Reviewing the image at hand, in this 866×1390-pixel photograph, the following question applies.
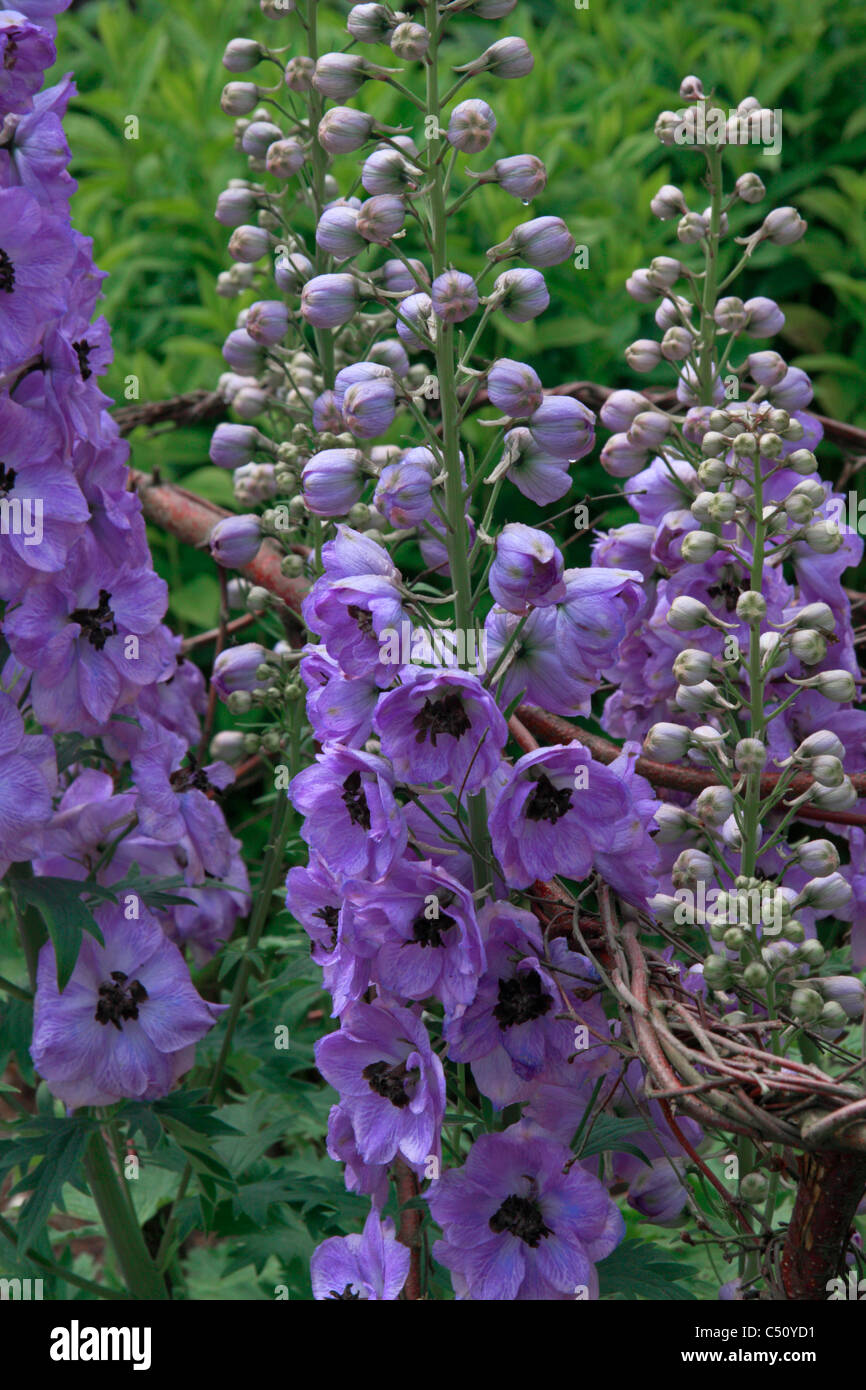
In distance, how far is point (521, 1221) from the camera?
1337 mm

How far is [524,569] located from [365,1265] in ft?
2.41

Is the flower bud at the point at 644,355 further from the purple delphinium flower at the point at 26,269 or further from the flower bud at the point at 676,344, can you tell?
the purple delphinium flower at the point at 26,269

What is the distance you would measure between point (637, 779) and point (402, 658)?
303 mm

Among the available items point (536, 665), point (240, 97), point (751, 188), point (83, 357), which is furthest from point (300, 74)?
point (536, 665)

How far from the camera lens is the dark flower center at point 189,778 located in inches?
77.6

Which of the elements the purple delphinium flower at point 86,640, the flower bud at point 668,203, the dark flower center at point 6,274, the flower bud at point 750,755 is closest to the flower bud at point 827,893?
the flower bud at point 750,755

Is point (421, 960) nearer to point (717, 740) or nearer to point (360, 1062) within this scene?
point (360, 1062)

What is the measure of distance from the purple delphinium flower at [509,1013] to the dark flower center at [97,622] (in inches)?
24.3

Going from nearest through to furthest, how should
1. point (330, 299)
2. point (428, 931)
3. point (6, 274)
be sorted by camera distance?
point (428, 931) → point (330, 299) → point (6, 274)

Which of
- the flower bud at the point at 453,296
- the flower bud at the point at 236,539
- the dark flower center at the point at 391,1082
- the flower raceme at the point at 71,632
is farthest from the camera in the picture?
the flower bud at the point at 236,539

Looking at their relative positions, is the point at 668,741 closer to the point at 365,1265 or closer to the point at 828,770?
the point at 828,770

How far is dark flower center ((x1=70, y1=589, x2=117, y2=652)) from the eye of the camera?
1683mm
